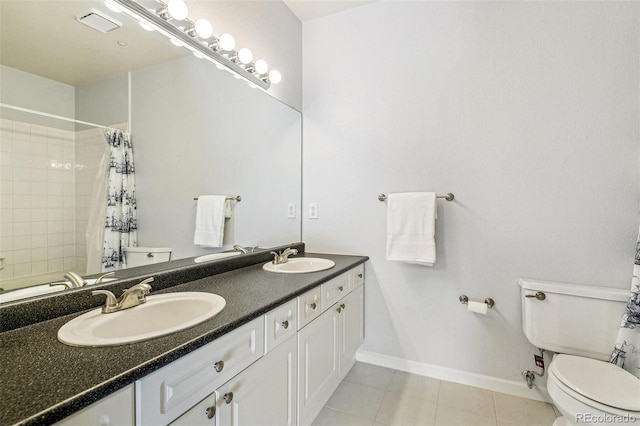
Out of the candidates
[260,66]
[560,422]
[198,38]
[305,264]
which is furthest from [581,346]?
[198,38]

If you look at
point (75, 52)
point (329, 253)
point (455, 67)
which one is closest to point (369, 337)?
point (329, 253)

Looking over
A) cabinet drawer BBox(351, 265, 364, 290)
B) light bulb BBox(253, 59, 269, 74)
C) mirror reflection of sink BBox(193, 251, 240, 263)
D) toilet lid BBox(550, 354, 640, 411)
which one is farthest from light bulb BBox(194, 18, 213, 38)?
toilet lid BBox(550, 354, 640, 411)

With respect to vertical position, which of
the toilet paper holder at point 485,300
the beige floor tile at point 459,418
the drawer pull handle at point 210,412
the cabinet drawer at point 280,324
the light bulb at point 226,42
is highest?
the light bulb at point 226,42

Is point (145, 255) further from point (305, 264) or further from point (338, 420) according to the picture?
point (338, 420)

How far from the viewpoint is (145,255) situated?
4.29 feet

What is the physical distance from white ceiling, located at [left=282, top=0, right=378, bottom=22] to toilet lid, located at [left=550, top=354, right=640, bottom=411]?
2487 millimetres

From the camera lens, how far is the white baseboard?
1.73m

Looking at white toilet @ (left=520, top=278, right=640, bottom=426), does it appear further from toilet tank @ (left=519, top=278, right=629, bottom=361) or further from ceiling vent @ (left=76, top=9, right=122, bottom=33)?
ceiling vent @ (left=76, top=9, right=122, bottom=33)

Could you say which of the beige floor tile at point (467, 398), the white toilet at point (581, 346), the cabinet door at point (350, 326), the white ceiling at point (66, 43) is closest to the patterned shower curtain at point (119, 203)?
the white ceiling at point (66, 43)

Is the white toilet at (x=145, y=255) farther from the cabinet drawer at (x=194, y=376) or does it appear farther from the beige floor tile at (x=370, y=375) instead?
the beige floor tile at (x=370, y=375)

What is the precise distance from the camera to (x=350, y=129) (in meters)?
2.18

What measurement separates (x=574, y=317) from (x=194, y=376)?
6.07ft

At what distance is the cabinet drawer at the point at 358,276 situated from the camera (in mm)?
1971

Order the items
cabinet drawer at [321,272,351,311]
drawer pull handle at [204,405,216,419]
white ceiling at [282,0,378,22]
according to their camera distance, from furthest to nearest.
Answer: white ceiling at [282,0,378,22] < cabinet drawer at [321,272,351,311] < drawer pull handle at [204,405,216,419]
